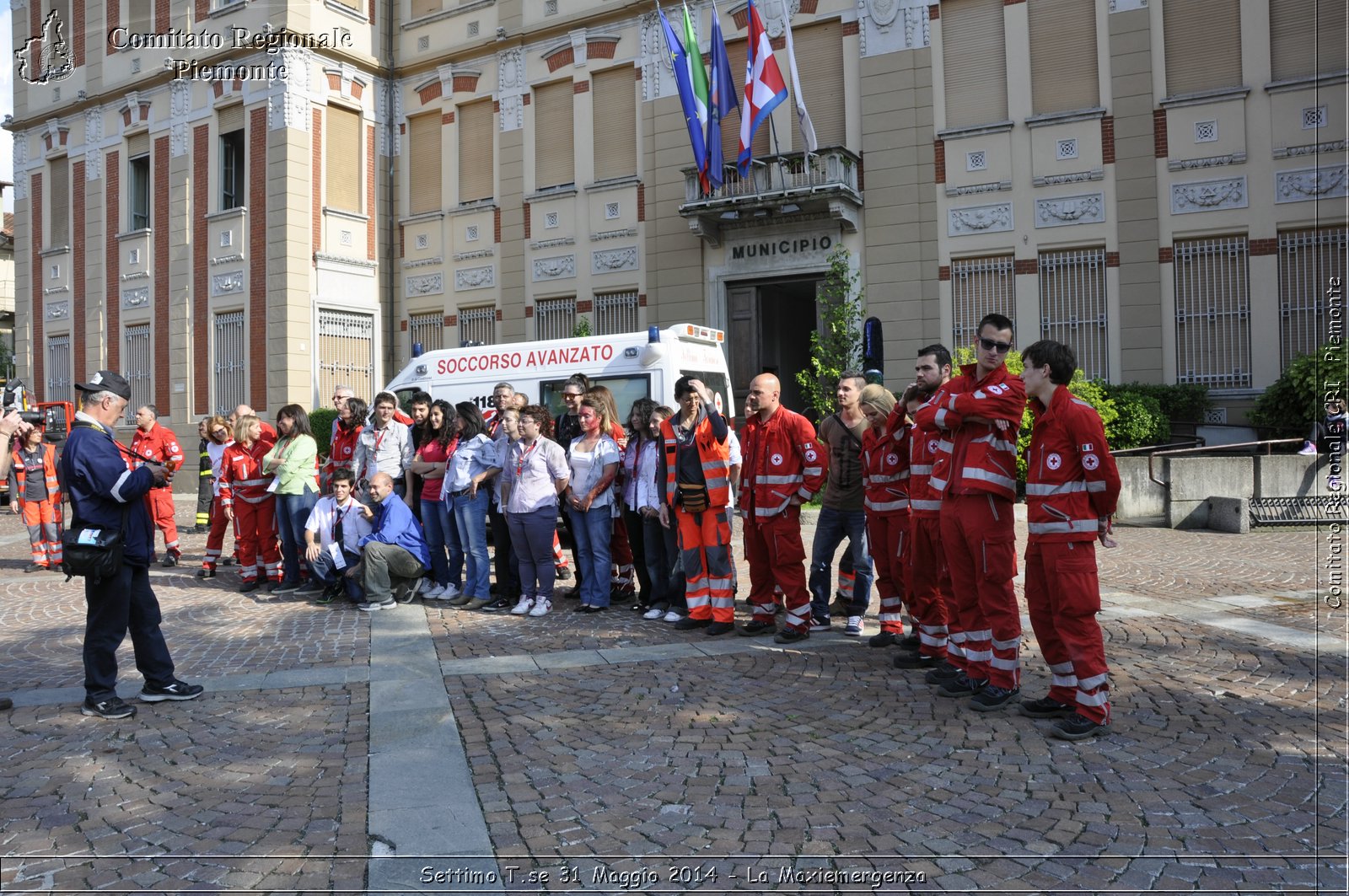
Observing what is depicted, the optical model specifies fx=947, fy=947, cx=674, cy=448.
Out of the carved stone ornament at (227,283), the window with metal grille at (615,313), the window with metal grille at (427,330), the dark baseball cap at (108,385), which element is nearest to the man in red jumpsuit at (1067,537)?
the dark baseball cap at (108,385)

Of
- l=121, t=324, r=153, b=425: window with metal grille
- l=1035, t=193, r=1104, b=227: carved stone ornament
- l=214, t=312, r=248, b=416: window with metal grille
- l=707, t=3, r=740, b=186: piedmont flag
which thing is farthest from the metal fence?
l=1035, t=193, r=1104, b=227: carved stone ornament

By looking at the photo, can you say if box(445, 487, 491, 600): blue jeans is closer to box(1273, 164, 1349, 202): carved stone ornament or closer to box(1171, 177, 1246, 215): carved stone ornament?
box(1171, 177, 1246, 215): carved stone ornament

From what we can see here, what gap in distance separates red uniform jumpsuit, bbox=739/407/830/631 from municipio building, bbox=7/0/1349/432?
10.7 m

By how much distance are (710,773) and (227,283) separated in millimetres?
23068

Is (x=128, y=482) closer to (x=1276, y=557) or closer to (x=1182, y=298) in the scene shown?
(x=1276, y=557)

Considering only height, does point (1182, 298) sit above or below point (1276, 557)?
above

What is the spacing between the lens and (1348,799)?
3918 mm

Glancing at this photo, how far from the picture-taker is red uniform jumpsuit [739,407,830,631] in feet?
22.5

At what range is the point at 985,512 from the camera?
5.29m

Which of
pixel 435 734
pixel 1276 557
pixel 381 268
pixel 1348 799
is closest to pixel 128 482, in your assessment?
pixel 435 734

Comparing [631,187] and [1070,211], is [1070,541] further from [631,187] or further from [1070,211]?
[631,187]

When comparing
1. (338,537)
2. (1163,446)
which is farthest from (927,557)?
(1163,446)

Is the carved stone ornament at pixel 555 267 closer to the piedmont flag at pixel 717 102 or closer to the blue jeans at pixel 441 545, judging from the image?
the piedmont flag at pixel 717 102

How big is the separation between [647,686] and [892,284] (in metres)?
14.2
